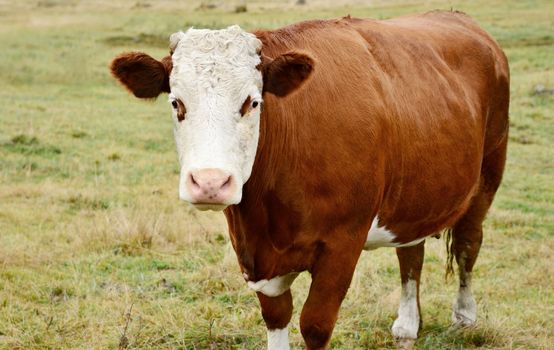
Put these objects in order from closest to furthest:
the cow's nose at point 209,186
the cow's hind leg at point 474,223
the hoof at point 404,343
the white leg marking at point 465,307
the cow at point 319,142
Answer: the cow's nose at point 209,186 < the cow at point 319,142 < the hoof at point 404,343 < the white leg marking at point 465,307 < the cow's hind leg at point 474,223

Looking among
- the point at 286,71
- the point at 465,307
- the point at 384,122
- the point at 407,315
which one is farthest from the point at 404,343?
the point at 286,71

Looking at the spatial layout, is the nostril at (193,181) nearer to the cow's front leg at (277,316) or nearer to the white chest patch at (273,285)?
the white chest patch at (273,285)

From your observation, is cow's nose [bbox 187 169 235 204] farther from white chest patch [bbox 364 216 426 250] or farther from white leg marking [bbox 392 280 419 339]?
white leg marking [bbox 392 280 419 339]

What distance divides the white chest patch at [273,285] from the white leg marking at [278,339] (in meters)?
0.28

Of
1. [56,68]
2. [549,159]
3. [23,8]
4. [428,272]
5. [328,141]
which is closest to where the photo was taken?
[328,141]

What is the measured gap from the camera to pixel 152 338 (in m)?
4.80

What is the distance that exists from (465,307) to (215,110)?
3.23m

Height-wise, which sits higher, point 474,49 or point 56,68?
point 474,49

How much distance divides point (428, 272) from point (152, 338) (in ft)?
10.0

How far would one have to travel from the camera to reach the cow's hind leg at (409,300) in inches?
202

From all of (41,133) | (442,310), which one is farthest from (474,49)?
(41,133)

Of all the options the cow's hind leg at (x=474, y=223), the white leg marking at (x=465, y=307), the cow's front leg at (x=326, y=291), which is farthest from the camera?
the cow's hind leg at (x=474, y=223)

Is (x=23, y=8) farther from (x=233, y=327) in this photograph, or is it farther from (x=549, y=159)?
(x=233, y=327)

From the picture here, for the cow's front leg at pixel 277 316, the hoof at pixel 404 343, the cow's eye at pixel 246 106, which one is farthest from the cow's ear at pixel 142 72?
the hoof at pixel 404 343
